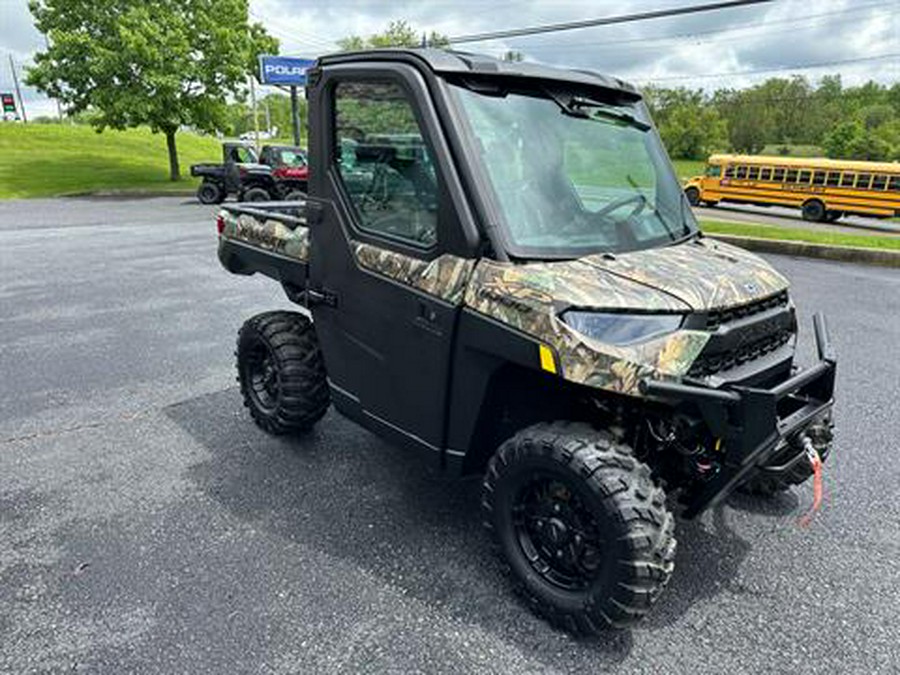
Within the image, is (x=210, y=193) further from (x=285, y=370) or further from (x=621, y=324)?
(x=621, y=324)

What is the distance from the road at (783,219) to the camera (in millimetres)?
22617

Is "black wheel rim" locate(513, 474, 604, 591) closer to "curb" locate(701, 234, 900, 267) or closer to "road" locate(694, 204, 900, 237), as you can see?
"curb" locate(701, 234, 900, 267)

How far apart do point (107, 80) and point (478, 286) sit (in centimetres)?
2558

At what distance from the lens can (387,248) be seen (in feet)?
9.12

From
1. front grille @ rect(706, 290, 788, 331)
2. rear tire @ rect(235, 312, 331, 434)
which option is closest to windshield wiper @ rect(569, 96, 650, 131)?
front grille @ rect(706, 290, 788, 331)

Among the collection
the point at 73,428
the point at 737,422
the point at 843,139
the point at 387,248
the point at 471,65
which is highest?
the point at 471,65

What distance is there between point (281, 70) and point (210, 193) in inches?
217

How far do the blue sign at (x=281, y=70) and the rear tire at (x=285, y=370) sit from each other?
776 inches

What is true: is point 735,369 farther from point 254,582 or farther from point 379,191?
point 254,582

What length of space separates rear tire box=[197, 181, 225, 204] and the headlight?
62.8 ft

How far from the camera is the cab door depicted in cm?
251

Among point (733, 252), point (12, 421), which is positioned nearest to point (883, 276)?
point (733, 252)

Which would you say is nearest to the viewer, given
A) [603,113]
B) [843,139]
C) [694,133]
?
[603,113]

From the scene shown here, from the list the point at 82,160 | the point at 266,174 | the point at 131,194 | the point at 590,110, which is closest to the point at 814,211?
the point at 266,174
